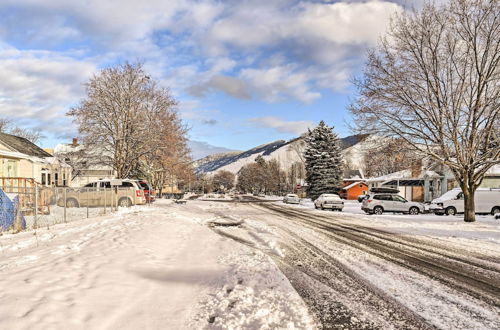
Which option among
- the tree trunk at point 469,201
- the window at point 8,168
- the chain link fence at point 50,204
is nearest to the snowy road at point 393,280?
the chain link fence at point 50,204

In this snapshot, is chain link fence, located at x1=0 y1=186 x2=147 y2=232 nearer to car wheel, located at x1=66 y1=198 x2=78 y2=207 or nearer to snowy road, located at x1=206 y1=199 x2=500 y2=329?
car wheel, located at x1=66 y1=198 x2=78 y2=207

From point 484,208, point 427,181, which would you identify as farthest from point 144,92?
point 427,181

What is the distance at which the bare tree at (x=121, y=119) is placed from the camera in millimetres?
30625

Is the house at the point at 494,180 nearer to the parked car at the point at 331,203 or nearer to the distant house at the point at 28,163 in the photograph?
the parked car at the point at 331,203

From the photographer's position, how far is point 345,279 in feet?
21.9

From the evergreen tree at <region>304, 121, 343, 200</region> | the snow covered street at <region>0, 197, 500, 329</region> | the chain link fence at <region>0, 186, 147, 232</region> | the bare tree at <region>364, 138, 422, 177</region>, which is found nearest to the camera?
the snow covered street at <region>0, 197, 500, 329</region>

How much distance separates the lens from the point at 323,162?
52.5 metres

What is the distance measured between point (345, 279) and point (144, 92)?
2935 centimetres

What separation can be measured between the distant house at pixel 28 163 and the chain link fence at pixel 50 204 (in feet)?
14.4

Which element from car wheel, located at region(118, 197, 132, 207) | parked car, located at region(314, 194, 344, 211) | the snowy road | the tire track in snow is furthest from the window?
the tire track in snow

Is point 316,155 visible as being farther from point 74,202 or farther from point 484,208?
point 74,202

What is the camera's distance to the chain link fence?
465 inches

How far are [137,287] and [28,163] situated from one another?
33.0 metres

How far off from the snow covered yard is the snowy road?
1.73 ft
